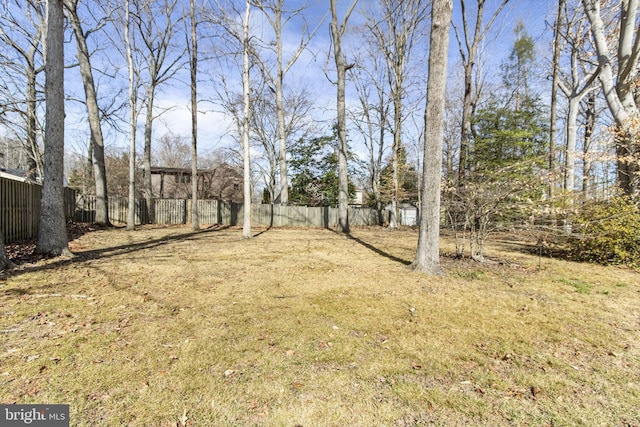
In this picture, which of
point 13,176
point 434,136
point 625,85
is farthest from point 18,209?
point 625,85

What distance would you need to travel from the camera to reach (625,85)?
7.81 meters

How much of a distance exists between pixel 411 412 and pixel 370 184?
2626 cm

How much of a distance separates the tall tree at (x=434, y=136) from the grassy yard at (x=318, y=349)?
66 centimetres

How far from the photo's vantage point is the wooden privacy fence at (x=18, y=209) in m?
7.25

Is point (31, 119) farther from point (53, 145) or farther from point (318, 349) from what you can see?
point (318, 349)

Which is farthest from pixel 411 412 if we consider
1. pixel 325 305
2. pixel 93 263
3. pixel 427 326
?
pixel 93 263

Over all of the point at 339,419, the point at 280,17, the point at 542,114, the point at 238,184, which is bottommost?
the point at 339,419

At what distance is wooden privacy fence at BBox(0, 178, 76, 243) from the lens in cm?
725

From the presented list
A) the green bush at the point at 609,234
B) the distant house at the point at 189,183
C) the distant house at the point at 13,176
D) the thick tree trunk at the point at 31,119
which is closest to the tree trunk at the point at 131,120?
the distant house at the point at 13,176

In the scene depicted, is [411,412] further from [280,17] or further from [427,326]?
[280,17]

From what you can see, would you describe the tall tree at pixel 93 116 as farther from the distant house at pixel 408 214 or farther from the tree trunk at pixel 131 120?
the distant house at pixel 408 214

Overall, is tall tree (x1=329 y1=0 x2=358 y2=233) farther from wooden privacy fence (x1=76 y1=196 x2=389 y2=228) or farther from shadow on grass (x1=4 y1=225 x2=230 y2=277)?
shadow on grass (x1=4 y1=225 x2=230 y2=277)

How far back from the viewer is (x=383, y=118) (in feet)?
69.9

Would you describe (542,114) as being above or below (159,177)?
above
